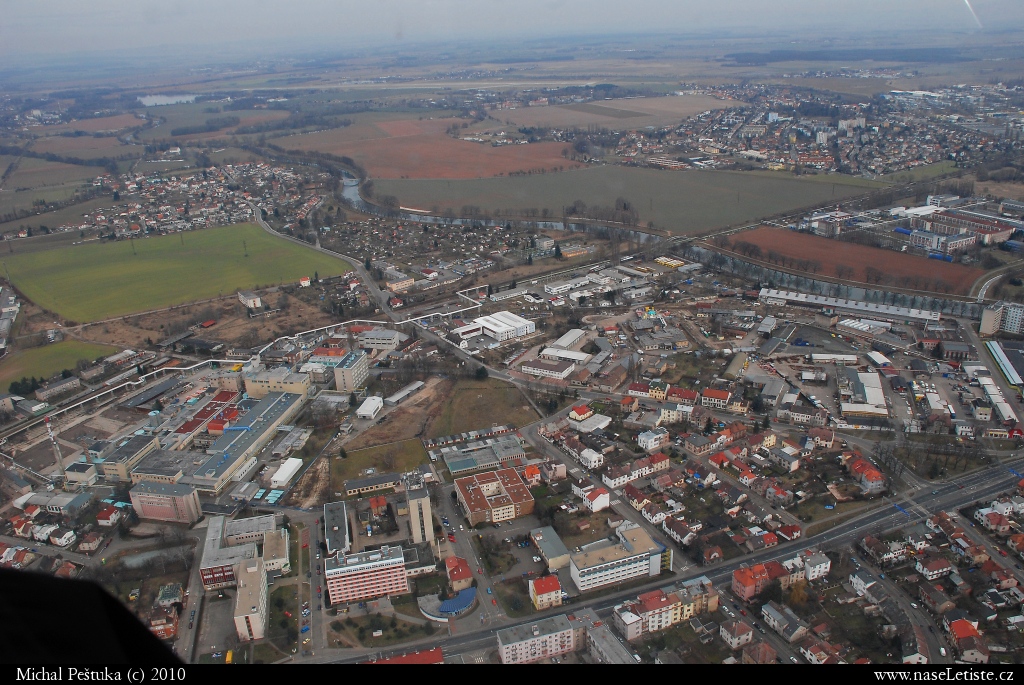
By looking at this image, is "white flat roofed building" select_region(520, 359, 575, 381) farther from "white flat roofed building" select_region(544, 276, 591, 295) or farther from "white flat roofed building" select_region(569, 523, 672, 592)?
"white flat roofed building" select_region(569, 523, 672, 592)

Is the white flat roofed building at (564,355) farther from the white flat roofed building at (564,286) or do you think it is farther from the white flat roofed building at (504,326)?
the white flat roofed building at (564,286)

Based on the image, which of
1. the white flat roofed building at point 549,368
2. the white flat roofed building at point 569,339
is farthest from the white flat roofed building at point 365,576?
the white flat roofed building at point 569,339

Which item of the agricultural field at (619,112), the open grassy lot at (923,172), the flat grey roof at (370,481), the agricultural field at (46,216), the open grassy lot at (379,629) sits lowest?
the open grassy lot at (379,629)

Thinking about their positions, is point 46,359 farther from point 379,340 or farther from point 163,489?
point 163,489

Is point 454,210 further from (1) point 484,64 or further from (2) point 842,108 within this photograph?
(1) point 484,64

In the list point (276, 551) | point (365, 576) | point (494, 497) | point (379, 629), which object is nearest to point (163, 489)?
point (276, 551)

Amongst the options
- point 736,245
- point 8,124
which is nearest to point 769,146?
point 736,245
